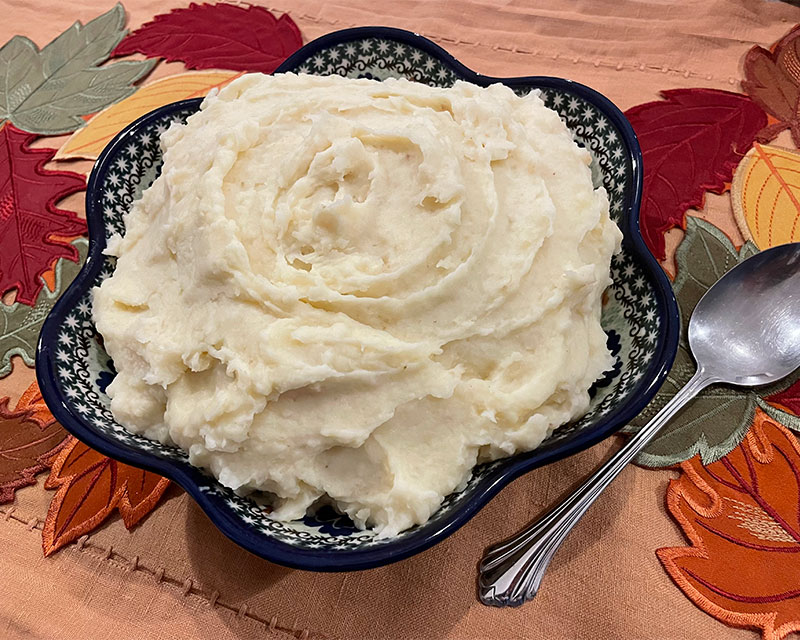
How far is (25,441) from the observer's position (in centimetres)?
193

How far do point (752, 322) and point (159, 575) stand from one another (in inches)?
72.5

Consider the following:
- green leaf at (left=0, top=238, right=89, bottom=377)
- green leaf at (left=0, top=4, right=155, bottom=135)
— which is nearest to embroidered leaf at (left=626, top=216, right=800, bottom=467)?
green leaf at (left=0, top=238, right=89, bottom=377)

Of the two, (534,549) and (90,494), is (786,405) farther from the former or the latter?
(90,494)

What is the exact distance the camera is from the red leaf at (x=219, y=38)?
9.42 feet

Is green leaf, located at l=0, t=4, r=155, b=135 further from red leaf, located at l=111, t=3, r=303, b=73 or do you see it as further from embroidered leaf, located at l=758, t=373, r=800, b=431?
embroidered leaf, located at l=758, t=373, r=800, b=431

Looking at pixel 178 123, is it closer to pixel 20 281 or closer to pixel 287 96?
pixel 287 96

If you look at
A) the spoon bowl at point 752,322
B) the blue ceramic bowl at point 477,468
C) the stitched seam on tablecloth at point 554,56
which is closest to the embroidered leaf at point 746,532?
the spoon bowl at point 752,322

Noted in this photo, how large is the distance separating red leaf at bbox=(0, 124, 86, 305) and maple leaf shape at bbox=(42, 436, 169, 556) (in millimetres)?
700

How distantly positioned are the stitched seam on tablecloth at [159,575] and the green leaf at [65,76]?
1673 mm

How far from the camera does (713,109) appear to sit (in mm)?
2539

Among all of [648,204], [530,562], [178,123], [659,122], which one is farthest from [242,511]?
[659,122]

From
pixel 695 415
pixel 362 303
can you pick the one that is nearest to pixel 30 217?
pixel 362 303

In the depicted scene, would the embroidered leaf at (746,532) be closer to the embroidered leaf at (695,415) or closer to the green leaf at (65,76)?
the embroidered leaf at (695,415)

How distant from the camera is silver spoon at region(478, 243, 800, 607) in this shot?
1.61m
